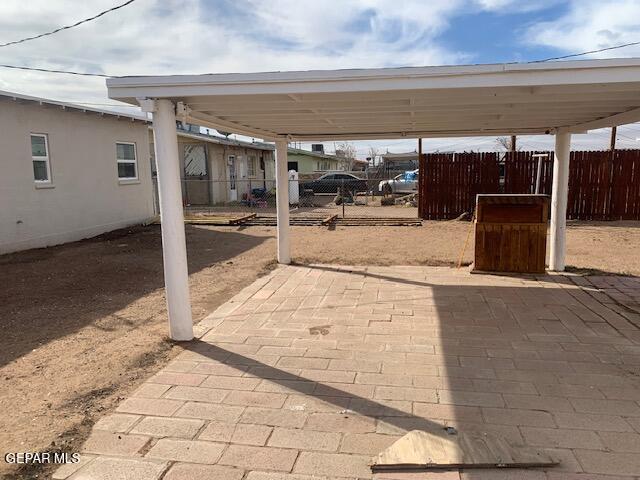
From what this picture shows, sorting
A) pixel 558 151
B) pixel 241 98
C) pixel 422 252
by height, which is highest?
pixel 241 98

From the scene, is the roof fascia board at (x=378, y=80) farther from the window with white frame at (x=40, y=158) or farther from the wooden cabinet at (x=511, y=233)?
the window with white frame at (x=40, y=158)

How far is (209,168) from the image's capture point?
22.1 m

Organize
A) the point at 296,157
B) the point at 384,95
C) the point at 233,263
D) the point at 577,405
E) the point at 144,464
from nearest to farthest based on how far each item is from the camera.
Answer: the point at 144,464 < the point at 577,405 < the point at 384,95 < the point at 233,263 < the point at 296,157

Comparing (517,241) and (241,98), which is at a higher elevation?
(241,98)

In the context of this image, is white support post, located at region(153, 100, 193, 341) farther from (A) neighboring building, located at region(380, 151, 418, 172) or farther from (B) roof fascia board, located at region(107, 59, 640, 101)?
(A) neighboring building, located at region(380, 151, 418, 172)

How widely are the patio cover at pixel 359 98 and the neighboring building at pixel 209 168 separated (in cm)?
1472

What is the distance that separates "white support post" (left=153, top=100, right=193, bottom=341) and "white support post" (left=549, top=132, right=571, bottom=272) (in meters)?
5.85

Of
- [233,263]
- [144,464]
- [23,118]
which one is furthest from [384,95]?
[23,118]

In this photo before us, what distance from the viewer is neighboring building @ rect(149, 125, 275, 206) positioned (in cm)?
2156

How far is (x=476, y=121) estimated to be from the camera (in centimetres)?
689

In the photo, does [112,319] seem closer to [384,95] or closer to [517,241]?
[384,95]

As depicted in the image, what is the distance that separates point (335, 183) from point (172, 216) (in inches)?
944

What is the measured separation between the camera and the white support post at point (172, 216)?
14.6ft

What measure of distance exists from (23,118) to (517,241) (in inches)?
402
